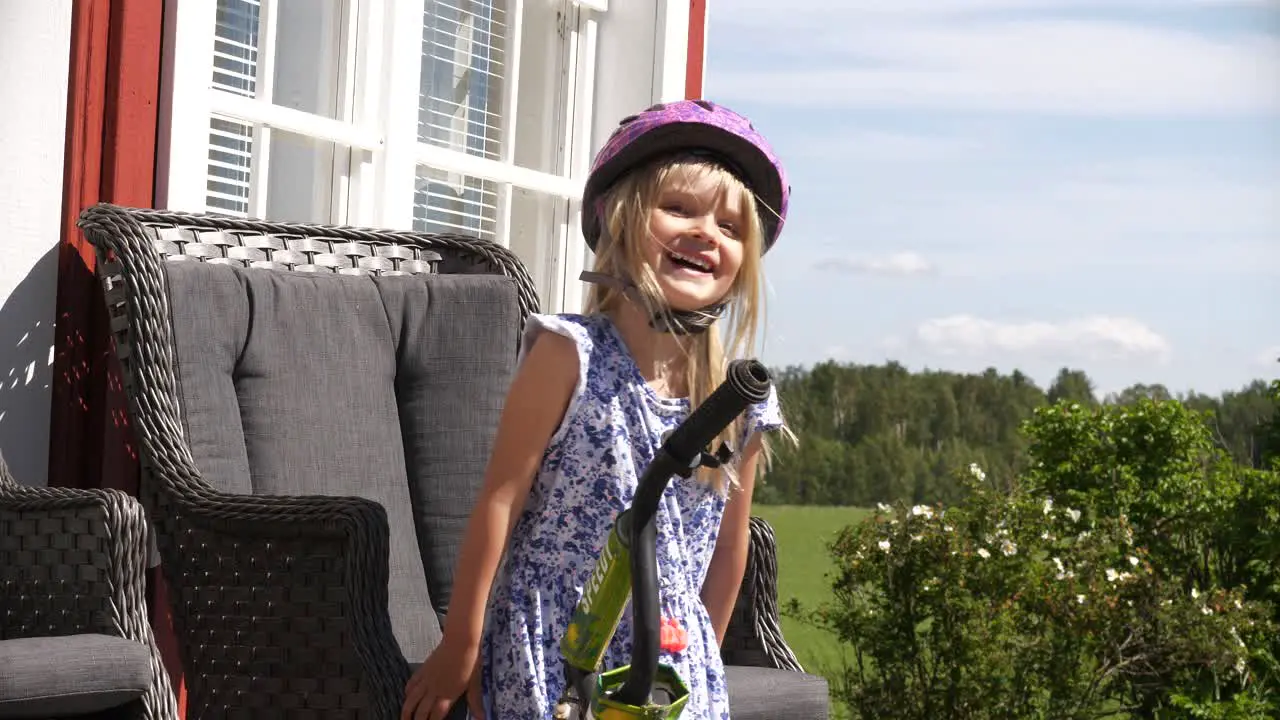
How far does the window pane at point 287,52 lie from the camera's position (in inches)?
117

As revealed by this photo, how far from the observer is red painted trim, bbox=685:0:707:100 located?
4.18 m

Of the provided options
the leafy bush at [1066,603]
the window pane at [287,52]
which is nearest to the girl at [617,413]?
the window pane at [287,52]

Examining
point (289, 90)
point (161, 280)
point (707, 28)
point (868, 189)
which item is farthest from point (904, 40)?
point (161, 280)

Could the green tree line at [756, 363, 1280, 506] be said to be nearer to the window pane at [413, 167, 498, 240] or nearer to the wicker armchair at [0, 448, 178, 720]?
the window pane at [413, 167, 498, 240]

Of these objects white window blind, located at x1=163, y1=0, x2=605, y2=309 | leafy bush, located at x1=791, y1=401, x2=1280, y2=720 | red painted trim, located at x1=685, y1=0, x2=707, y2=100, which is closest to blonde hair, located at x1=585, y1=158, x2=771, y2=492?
white window blind, located at x1=163, y1=0, x2=605, y2=309

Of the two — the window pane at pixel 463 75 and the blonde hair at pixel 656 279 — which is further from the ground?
the window pane at pixel 463 75

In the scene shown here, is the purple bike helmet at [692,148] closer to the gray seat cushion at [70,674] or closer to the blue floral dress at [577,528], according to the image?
the blue floral dress at [577,528]

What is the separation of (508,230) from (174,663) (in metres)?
1.63

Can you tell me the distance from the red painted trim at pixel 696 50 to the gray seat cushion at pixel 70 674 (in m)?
2.82

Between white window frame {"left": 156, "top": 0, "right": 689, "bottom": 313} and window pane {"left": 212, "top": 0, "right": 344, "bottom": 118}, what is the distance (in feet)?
0.07

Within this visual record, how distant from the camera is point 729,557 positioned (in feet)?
6.21

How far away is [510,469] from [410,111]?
197 cm

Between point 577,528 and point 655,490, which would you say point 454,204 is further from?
point 655,490

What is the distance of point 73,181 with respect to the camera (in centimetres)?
246
